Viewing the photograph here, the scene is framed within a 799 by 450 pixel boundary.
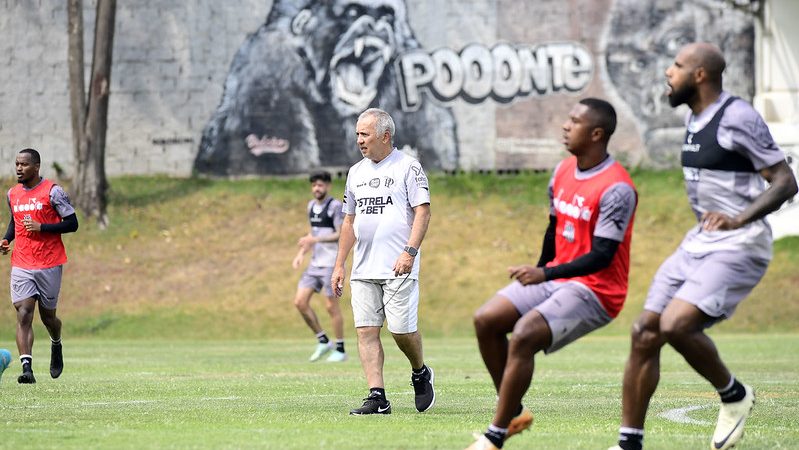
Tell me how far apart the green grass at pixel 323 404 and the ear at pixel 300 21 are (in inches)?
611

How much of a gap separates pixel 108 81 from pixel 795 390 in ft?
71.3

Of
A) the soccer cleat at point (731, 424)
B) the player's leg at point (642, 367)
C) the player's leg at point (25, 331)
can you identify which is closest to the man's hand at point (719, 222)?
the player's leg at point (642, 367)

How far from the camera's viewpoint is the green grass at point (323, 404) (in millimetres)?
8047

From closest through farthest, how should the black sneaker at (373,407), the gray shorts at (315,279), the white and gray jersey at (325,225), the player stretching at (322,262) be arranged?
the black sneaker at (373,407)
the player stretching at (322,262)
the white and gray jersey at (325,225)
the gray shorts at (315,279)

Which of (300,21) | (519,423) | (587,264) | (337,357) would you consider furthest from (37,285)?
(300,21)

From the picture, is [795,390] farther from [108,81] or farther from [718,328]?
[108,81]

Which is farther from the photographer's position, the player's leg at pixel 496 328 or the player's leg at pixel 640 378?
the player's leg at pixel 496 328

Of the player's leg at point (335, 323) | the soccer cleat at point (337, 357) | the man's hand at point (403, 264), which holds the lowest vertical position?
the soccer cleat at point (337, 357)

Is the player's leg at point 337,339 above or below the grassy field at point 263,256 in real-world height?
above

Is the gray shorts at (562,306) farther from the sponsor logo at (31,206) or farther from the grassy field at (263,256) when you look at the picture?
the grassy field at (263,256)

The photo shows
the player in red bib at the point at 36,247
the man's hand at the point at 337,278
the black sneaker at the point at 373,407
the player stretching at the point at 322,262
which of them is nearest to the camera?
the black sneaker at the point at 373,407

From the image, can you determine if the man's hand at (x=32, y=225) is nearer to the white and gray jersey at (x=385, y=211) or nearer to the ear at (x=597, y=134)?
the white and gray jersey at (x=385, y=211)

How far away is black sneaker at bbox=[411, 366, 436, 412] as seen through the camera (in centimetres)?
1011

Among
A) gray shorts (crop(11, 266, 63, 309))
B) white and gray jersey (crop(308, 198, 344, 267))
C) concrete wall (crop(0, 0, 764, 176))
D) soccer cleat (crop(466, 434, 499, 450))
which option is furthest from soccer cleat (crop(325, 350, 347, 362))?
concrete wall (crop(0, 0, 764, 176))
